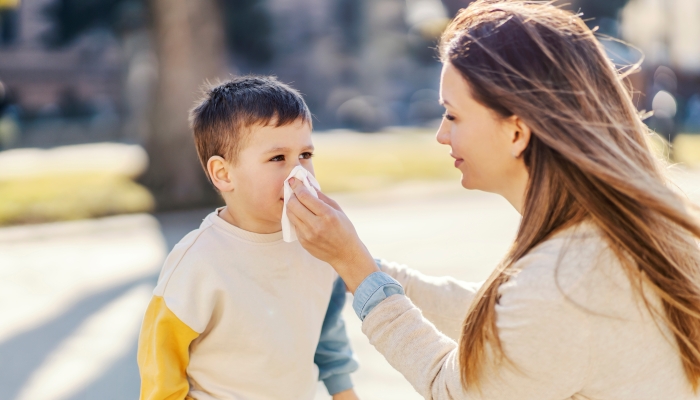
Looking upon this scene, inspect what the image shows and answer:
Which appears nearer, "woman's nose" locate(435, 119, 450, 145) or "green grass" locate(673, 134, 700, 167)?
"woman's nose" locate(435, 119, 450, 145)

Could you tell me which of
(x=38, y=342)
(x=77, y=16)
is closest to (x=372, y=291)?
(x=38, y=342)

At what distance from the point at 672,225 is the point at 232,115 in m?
1.29

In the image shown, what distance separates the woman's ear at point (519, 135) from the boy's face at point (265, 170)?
2.07 ft

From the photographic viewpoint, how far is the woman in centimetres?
174

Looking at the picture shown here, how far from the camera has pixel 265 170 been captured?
2168 millimetres

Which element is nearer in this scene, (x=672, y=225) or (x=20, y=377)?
(x=672, y=225)

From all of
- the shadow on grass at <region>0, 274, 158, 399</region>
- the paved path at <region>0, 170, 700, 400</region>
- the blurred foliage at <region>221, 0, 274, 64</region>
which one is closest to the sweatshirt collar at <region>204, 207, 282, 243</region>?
the paved path at <region>0, 170, 700, 400</region>

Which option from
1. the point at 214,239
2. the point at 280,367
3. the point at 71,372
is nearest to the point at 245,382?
the point at 280,367

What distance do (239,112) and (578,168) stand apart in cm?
100

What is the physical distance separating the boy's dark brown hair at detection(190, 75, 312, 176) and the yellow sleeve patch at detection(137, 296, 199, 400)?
1.73 feet

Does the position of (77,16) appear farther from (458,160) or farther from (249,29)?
(458,160)

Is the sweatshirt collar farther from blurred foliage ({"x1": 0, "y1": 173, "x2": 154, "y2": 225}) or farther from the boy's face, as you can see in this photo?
blurred foliage ({"x1": 0, "y1": 173, "x2": 154, "y2": 225})

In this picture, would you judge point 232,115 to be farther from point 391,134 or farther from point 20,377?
point 391,134

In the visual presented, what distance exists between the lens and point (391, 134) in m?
23.2
